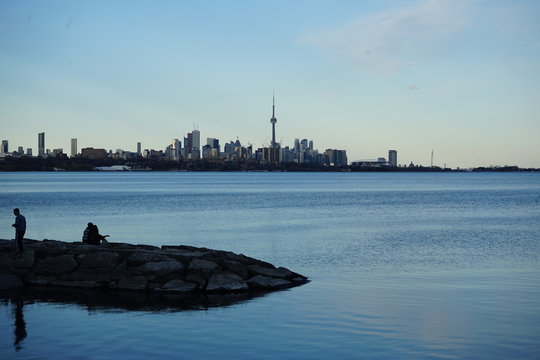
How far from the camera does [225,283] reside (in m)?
22.5

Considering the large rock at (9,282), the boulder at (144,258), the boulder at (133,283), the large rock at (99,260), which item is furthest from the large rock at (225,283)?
the large rock at (9,282)

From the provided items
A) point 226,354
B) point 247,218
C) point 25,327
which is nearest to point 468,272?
point 226,354

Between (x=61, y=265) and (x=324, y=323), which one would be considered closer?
(x=324, y=323)

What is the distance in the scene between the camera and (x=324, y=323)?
1755 centimetres

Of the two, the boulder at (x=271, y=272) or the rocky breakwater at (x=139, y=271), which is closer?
the rocky breakwater at (x=139, y=271)

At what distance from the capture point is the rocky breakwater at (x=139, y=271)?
22.6m

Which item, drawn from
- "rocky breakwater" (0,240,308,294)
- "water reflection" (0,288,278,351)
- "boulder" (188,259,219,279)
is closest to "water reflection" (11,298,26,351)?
"water reflection" (0,288,278,351)

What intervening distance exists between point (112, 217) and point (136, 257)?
1467 inches

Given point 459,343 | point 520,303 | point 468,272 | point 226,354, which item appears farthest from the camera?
point 468,272

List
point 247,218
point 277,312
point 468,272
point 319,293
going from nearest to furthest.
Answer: point 277,312, point 319,293, point 468,272, point 247,218

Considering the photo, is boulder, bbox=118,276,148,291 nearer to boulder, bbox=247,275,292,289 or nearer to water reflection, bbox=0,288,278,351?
water reflection, bbox=0,288,278,351

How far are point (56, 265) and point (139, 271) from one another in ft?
11.5

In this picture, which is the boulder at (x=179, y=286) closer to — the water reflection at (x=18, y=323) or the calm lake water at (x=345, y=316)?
the calm lake water at (x=345, y=316)

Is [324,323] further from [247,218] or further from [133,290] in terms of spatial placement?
[247,218]
